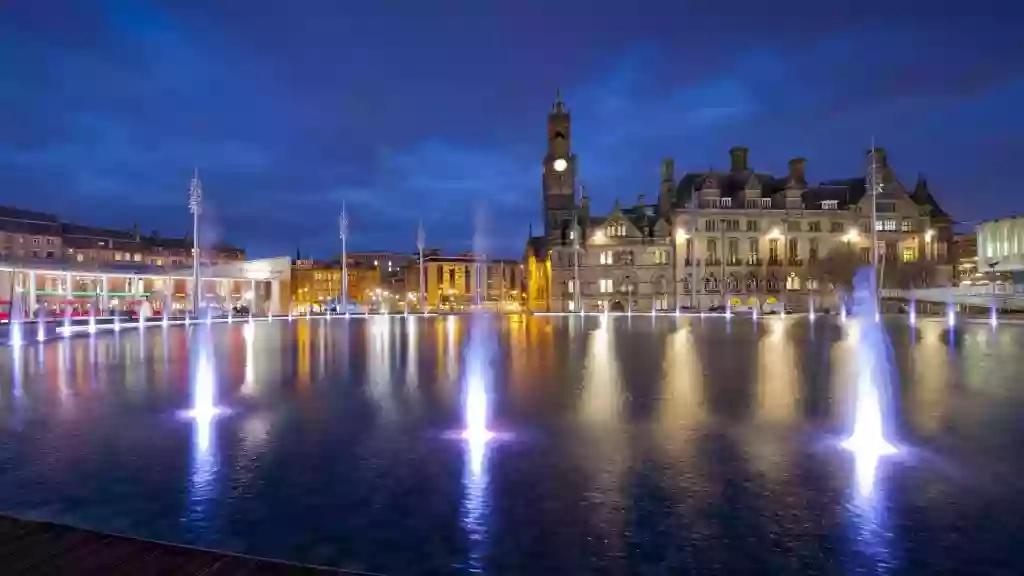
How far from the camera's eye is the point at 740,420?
12.5m

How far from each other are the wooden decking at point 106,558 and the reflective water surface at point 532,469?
65cm

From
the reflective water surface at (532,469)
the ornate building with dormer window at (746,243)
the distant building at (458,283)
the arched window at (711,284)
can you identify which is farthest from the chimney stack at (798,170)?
the reflective water surface at (532,469)

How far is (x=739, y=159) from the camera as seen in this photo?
99.2 meters

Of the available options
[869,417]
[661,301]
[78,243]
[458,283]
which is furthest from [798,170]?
[78,243]

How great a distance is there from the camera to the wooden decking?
552cm

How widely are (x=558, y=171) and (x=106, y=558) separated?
113985 mm

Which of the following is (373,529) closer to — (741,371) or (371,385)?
(371,385)

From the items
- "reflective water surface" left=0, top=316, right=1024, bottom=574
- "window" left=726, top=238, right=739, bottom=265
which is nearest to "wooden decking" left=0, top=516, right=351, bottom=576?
"reflective water surface" left=0, top=316, right=1024, bottom=574

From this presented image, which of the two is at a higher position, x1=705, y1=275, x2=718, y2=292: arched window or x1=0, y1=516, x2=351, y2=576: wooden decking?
x1=705, y1=275, x2=718, y2=292: arched window

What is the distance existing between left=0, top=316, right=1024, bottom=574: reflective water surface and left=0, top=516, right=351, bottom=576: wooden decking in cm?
65

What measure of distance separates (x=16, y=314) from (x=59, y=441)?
188ft

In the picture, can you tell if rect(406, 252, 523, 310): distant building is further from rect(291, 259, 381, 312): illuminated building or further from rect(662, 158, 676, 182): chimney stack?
rect(662, 158, 676, 182): chimney stack

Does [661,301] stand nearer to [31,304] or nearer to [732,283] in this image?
[732,283]

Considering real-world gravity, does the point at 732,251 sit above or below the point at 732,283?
above
